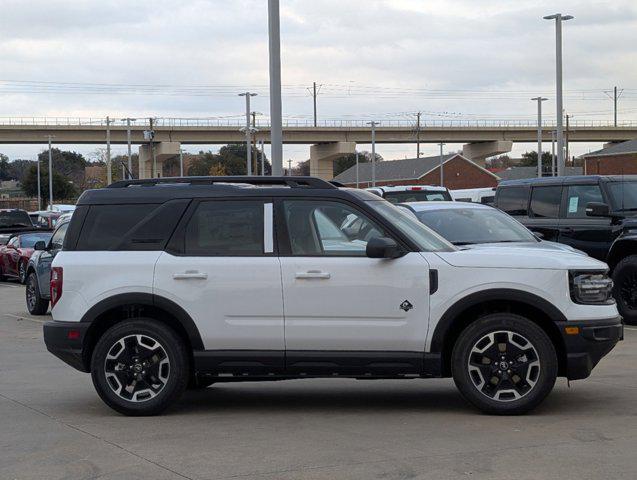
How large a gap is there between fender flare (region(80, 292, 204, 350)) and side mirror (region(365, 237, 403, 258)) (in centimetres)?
154

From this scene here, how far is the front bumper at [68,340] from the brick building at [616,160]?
59534 mm

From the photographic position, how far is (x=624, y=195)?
1531cm

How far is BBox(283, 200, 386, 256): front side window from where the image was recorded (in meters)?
8.28

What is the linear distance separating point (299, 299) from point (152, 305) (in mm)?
1211

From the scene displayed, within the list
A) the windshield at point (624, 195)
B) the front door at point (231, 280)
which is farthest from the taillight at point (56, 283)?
the windshield at point (624, 195)

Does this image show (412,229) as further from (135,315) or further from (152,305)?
(135,315)

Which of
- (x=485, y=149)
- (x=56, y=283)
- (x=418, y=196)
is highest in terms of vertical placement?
(x=485, y=149)

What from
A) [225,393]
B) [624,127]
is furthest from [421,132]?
[225,393]

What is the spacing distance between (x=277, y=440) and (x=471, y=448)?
141 centimetres

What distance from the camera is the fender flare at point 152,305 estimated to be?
831cm

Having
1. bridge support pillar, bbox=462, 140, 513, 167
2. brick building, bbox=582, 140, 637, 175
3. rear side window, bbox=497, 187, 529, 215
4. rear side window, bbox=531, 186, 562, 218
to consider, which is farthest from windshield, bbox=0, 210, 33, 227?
bridge support pillar, bbox=462, 140, 513, 167

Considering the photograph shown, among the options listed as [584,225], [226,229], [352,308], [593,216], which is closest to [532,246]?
[352,308]

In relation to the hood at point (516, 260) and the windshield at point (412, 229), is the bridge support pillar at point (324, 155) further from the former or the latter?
the hood at point (516, 260)

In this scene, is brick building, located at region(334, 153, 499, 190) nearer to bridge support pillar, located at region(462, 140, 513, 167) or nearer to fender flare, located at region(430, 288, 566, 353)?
bridge support pillar, located at region(462, 140, 513, 167)
